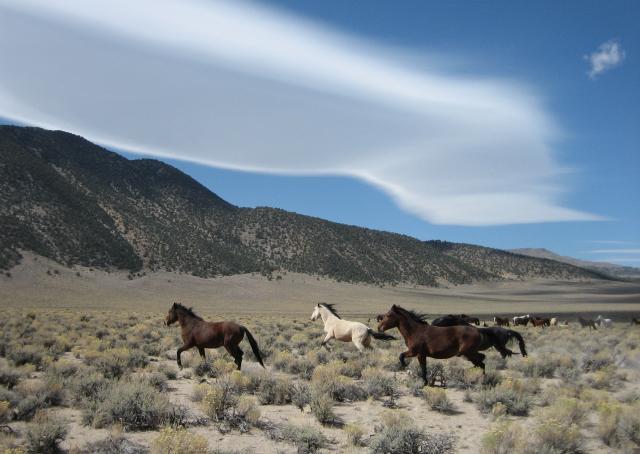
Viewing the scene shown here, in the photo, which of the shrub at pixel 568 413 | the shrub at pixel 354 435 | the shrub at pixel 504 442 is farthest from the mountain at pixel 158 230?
the shrub at pixel 504 442

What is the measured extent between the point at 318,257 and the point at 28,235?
53583mm

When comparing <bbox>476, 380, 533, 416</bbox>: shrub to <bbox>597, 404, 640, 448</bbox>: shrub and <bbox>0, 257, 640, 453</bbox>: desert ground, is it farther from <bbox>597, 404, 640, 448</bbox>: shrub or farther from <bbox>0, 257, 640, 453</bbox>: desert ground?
<bbox>597, 404, 640, 448</bbox>: shrub

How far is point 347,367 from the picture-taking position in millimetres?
11711

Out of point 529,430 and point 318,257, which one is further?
point 318,257

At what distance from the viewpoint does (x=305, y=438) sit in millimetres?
6680

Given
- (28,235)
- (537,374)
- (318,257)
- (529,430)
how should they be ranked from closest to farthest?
(529,430) < (537,374) < (28,235) < (318,257)

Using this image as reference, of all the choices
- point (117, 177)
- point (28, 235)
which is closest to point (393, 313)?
point (28, 235)

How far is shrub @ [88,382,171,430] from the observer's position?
7367mm

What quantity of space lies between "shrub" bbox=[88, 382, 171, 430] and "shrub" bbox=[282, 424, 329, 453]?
84.4 inches

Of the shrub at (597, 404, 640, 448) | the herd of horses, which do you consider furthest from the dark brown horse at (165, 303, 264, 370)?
the shrub at (597, 404, 640, 448)

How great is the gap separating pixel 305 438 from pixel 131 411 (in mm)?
2894

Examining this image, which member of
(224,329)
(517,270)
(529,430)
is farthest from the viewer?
(517,270)

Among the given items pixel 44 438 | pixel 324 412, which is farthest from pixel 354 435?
pixel 44 438

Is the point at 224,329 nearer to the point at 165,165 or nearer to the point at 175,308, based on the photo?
the point at 175,308
